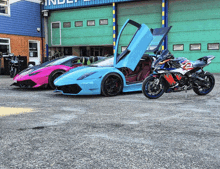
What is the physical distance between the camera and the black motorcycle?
621 centimetres

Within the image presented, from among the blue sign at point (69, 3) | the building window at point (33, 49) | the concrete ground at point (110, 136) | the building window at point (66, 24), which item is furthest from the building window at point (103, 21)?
the concrete ground at point (110, 136)

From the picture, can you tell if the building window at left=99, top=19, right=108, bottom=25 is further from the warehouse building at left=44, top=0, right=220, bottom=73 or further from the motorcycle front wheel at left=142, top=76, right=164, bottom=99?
the motorcycle front wheel at left=142, top=76, right=164, bottom=99

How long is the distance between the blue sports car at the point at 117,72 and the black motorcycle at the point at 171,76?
A: 0.79m

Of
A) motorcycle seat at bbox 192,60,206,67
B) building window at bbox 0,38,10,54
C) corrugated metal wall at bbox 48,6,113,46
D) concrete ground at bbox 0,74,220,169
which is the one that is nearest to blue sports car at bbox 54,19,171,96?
motorcycle seat at bbox 192,60,206,67

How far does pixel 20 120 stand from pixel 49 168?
1.98 metres

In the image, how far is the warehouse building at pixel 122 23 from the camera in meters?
17.5

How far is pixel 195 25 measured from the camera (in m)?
17.8

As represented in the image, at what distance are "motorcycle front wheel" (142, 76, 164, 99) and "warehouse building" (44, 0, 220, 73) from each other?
12.6 meters

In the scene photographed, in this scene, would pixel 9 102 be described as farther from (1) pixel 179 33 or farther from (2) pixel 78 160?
(1) pixel 179 33

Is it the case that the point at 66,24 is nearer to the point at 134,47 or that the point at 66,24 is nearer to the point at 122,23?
the point at 122,23

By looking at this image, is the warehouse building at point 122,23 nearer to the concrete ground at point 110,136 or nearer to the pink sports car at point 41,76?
the pink sports car at point 41,76

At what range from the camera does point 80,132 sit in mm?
3410

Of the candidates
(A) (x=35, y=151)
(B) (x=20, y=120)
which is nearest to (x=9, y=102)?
(B) (x=20, y=120)

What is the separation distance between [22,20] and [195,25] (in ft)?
42.2
